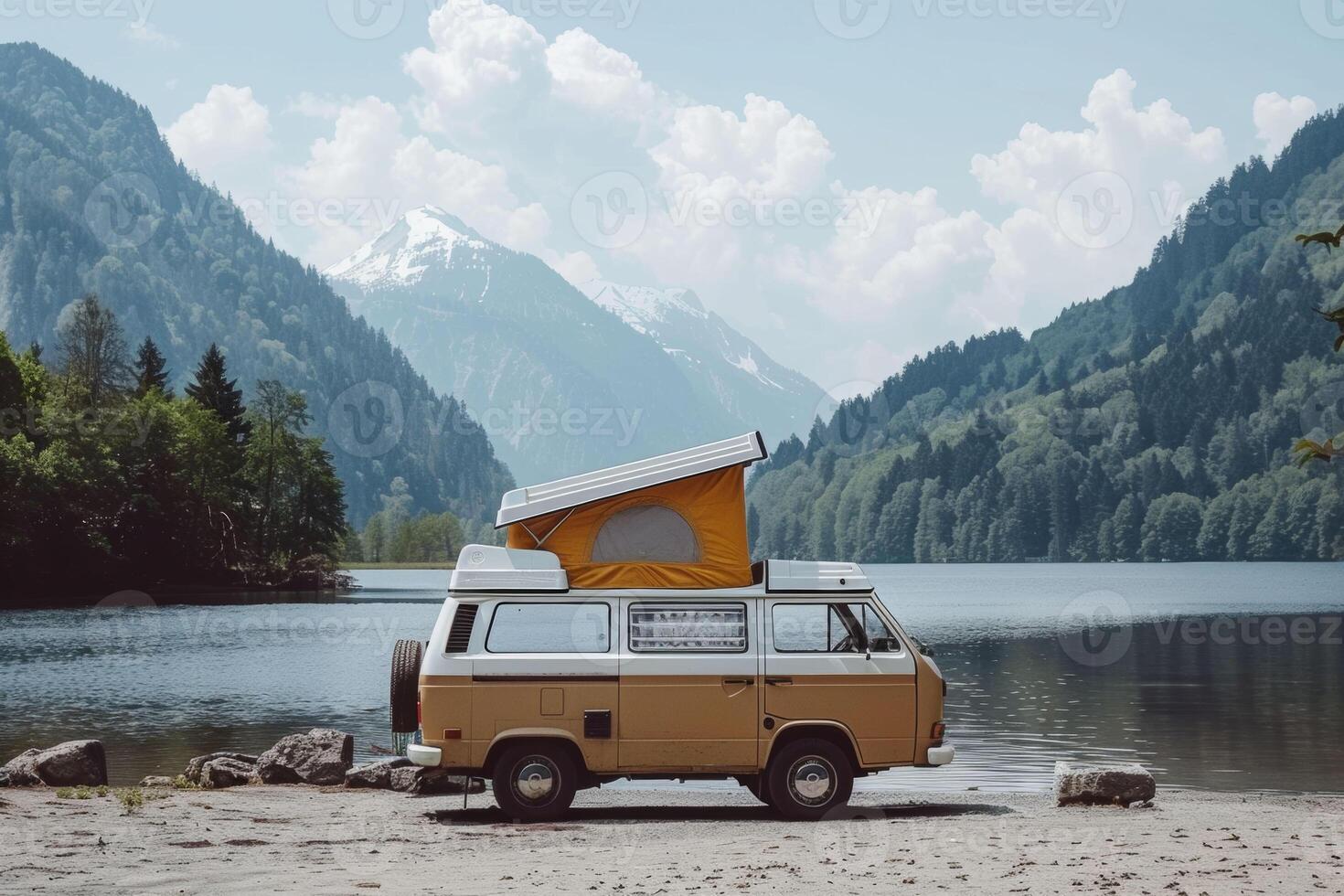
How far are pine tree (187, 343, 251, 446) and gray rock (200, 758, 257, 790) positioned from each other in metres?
111

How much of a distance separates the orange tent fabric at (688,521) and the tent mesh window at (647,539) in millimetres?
66

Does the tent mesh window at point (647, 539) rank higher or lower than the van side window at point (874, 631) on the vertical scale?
higher

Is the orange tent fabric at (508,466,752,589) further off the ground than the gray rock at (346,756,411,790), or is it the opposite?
the orange tent fabric at (508,466,752,589)

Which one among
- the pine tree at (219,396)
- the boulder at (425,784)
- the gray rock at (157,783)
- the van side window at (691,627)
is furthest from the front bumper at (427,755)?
the pine tree at (219,396)

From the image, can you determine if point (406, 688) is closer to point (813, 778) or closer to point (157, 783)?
point (813, 778)

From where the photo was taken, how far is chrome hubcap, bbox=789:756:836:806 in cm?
Result: 1702

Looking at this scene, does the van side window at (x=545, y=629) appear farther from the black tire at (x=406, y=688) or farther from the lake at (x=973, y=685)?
the lake at (x=973, y=685)

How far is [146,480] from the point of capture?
113 meters

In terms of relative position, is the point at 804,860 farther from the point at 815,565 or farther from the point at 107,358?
the point at 107,358

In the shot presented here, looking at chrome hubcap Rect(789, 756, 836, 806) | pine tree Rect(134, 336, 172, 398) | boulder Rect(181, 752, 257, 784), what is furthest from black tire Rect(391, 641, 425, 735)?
pine tree Rect(134, 336, 172, 398)

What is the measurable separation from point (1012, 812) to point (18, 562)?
9355 cm

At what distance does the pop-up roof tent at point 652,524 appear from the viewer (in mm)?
16844

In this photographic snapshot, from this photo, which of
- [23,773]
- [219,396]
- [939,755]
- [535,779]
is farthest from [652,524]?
[219,396]

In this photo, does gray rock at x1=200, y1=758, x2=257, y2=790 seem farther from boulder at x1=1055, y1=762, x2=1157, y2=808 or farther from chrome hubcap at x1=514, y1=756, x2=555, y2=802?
boulder at x1=1055, y1=762, x2=1157, y2=808
